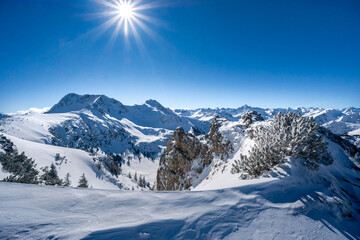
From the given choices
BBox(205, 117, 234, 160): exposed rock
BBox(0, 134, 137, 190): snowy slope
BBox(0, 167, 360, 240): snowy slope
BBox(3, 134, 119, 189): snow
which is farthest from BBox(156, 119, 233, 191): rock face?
BBox(3, 134, 119, 189): snow

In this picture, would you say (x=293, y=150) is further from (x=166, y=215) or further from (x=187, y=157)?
(x=187, y=157)

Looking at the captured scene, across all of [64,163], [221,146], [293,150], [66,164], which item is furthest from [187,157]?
[64,163]

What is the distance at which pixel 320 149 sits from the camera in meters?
7.22

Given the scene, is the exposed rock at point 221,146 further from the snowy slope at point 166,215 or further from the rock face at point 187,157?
the snowy slope at point 166,215

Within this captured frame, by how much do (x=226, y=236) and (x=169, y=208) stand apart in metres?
1.32

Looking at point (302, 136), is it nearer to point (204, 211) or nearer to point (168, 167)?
point (204, 211)

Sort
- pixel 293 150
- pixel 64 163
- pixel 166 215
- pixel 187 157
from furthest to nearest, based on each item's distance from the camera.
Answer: pixel 64 163 < pixel 187 157 < pixel 293 150 < pixel 166 215

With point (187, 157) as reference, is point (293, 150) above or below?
above

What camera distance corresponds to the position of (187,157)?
107 feet

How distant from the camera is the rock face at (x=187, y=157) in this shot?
27.4 m

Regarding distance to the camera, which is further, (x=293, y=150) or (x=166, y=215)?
(x=293, y=150)

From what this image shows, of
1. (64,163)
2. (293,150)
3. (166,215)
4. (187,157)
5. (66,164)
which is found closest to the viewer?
(166,215)

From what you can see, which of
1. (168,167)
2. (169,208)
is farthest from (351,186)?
(168,167)

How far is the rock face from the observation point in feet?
89.8
